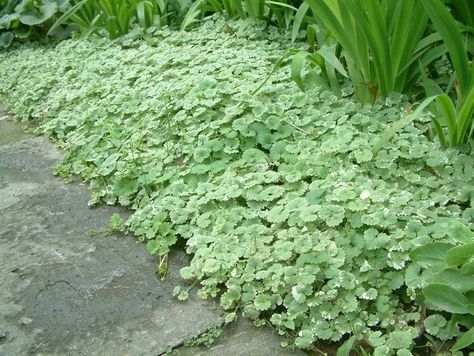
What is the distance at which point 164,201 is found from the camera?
7.52ft

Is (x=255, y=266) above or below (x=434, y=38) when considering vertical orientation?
below

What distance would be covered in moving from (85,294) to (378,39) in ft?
4.91

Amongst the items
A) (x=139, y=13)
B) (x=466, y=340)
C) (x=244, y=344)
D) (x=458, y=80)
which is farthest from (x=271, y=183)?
(x=139, y=13)

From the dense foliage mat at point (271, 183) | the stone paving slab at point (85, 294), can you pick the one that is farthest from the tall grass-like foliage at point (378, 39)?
the stone paving slab at point (85, 294)

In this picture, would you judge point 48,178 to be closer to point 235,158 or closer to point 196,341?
point 235,158

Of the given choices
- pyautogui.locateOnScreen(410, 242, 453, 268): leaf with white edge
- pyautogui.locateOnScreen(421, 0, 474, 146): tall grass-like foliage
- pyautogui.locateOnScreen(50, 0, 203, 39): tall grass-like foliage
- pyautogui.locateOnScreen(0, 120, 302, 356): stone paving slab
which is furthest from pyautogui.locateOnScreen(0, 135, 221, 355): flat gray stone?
pyautogui.locateOnScreen(50, 0, 203, 39): tall grass-like foliage

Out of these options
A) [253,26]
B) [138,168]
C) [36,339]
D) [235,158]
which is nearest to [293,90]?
[235,158]

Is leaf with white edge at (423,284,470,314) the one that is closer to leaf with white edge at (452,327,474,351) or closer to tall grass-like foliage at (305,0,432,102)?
leaf with white edge at (452,327,474,351)

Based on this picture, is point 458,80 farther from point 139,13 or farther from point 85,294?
point 139,13

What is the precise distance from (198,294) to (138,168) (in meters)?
0.90

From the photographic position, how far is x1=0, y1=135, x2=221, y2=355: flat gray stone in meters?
1.77

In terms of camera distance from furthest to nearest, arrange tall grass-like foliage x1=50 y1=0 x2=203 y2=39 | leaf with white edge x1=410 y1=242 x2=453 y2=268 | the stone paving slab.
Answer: tall grass-like foliage x1=50 y1=0 x2=203 y2=39
the stone paving slab
leaf with white edge x1=410 y1=242 x2=453 y2=268

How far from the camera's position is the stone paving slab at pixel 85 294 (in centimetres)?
174

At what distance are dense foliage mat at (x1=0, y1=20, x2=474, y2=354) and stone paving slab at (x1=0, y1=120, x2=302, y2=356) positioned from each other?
8 centimetres
